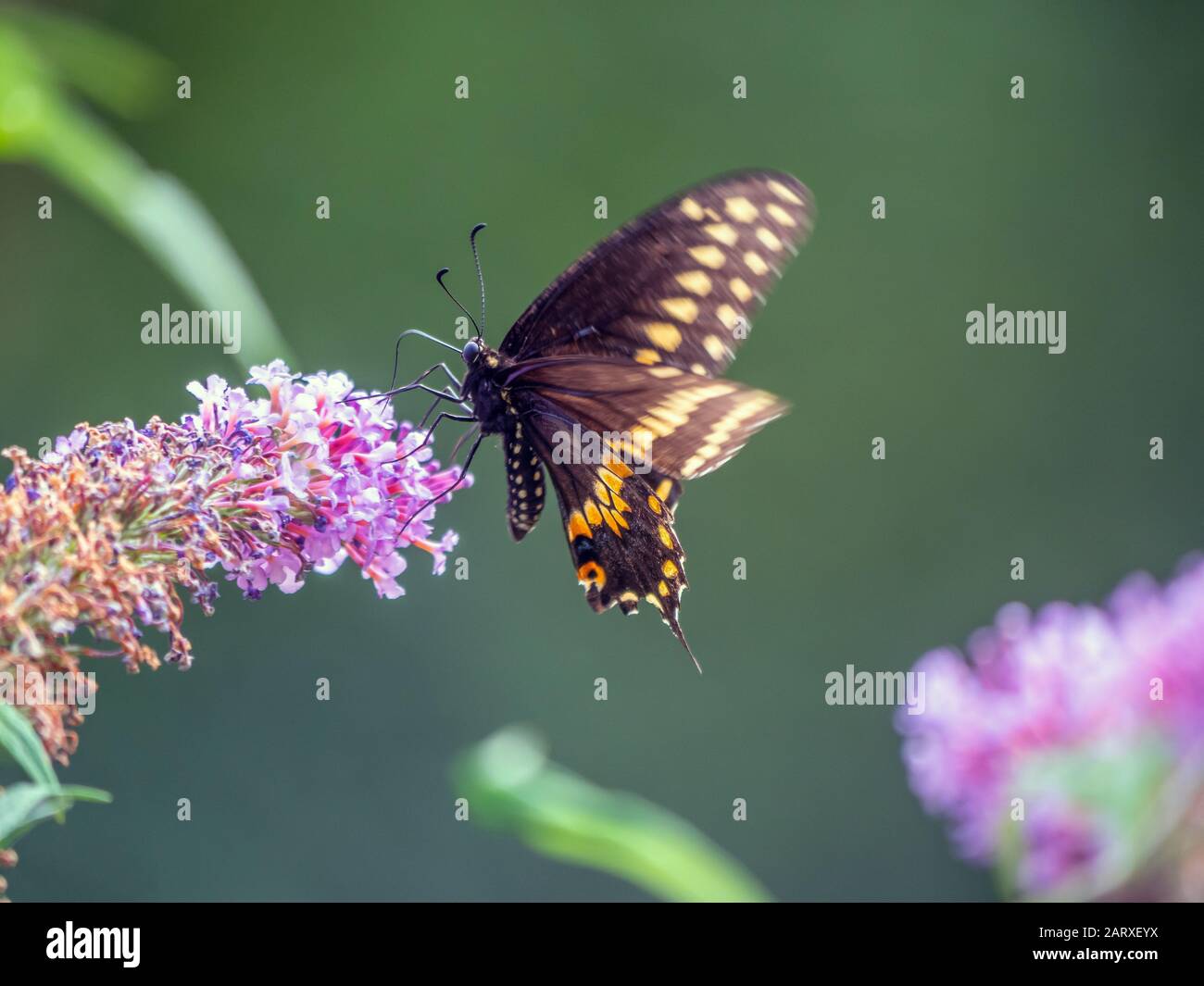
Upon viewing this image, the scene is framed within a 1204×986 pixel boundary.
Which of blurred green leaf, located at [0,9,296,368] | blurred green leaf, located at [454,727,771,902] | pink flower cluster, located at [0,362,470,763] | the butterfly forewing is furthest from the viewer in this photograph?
the butterfly forewing

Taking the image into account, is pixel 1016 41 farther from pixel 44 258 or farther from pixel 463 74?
pixel 44 258

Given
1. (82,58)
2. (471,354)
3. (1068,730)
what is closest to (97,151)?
(82,58)

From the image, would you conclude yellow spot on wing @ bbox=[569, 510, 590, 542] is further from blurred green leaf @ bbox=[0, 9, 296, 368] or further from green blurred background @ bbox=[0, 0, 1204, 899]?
green blurred background @ bbox=[0, 0, 1204, 899]

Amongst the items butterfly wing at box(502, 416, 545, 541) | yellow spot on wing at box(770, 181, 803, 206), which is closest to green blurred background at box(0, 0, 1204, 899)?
butterfly wing at box(502, 416, 545, 541)

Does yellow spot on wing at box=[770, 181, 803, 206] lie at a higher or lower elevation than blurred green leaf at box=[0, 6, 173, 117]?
lower

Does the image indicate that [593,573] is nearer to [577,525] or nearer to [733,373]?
[577,525]
